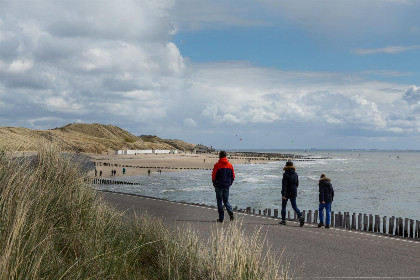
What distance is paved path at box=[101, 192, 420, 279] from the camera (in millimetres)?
8367

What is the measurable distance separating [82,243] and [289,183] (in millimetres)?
7185

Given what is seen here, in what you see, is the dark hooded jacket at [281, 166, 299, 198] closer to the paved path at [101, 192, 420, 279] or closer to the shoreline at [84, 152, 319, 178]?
the paved path at [101, 192, 420, 279]

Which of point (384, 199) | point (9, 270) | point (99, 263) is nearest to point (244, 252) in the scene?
point (99, 263)

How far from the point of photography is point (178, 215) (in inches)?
583

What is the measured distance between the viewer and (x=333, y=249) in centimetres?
1028

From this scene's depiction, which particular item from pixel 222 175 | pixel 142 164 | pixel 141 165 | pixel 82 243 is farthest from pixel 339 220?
pixel 142 164

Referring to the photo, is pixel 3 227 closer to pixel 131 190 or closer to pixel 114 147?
pixel 131 190

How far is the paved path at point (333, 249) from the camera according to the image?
8.37 metres

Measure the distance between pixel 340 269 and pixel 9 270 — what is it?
19.7ft

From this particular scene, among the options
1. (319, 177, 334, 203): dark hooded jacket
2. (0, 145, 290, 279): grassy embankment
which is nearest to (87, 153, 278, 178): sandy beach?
(319, 177, 334, 203): dark hooded jacket

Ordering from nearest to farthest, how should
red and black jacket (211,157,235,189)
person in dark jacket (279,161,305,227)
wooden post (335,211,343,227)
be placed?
red and black jacket (211,157,235,189), person in dark jacket (279,161,305,227), wooden post (335,211,343,227)

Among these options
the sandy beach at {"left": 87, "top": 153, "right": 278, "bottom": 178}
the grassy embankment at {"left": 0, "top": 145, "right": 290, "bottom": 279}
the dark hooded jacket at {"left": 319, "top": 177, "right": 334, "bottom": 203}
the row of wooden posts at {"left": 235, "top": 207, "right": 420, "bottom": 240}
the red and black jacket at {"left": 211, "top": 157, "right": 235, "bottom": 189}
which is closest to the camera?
the grassy embankment at {"left": 0, "top": 145, "right": 290, "bottom": 279}

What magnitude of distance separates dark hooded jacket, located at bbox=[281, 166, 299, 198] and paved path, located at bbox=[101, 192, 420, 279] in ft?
3.19

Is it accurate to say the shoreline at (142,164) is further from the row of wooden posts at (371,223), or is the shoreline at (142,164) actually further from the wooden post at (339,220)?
the wooden post at (339,220)
